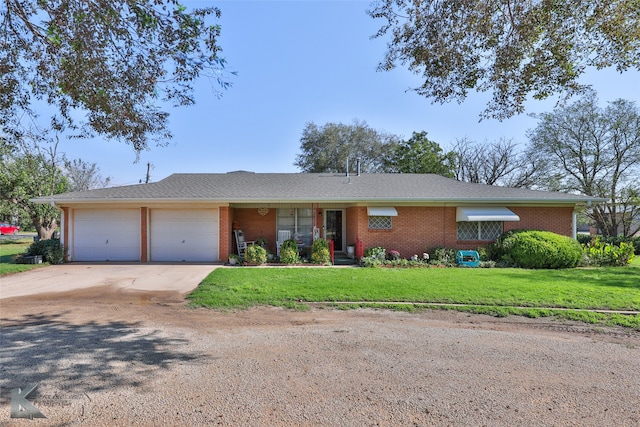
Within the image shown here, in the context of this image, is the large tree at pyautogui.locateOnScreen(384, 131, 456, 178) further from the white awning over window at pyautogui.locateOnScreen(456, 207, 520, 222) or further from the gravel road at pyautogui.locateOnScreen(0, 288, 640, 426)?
the gravel road at pyautogui.locateOnScreen(0, 288, 640, 426)

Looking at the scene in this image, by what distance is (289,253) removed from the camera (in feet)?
40.9

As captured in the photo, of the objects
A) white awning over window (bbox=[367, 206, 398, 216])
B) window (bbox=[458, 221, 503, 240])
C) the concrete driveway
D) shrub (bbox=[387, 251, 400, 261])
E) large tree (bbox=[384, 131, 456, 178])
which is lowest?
the concrete driveway

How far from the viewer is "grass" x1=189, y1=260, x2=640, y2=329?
21.5 ft

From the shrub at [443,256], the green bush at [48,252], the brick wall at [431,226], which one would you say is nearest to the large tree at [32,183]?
the green bush at [48,252]

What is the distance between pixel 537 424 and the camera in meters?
2.85

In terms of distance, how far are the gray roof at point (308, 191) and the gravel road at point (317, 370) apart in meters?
6.88

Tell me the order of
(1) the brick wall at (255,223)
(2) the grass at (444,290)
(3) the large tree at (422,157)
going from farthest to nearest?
1. (3) the large tree at (422,157)
2. (1) the brick wall at (255,223)
3. (2) the grass at (444,290)

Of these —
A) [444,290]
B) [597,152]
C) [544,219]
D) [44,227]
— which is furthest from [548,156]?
[44,227]

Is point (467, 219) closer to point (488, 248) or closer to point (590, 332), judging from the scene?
point (488, 248)

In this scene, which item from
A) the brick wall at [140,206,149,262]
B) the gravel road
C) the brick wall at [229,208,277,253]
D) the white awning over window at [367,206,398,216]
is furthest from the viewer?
the brick wall at [229,208,277,253]

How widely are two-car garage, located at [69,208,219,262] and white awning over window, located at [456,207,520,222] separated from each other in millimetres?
9345

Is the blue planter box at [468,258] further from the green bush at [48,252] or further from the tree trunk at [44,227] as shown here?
the tree trunk at [44,227]

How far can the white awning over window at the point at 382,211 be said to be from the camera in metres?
12.7

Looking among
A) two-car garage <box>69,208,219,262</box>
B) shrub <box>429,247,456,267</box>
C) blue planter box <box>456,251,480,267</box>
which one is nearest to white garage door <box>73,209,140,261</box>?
two-car garage <box>69,208,219,262</box>
